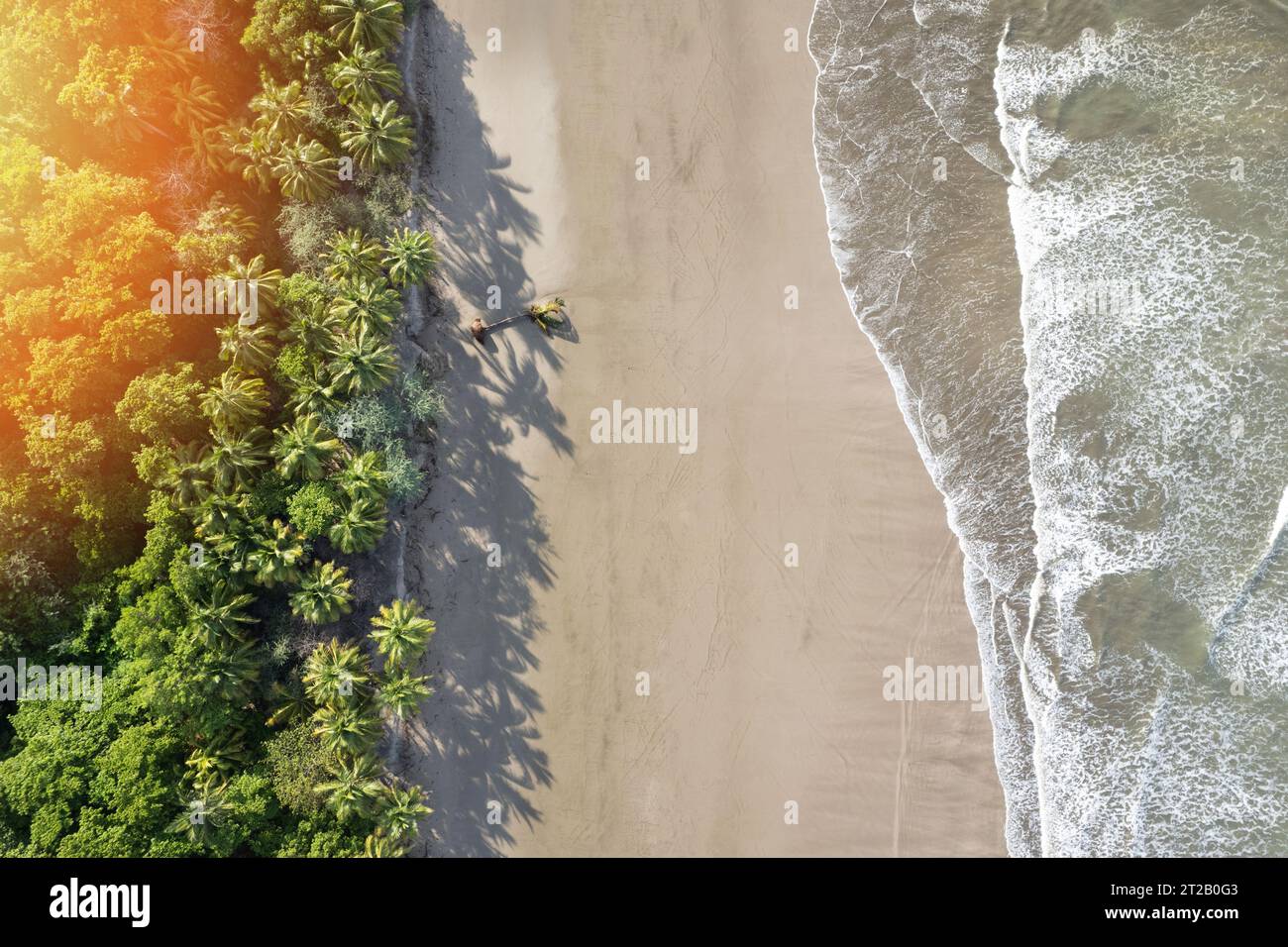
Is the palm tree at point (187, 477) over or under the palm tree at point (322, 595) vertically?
over

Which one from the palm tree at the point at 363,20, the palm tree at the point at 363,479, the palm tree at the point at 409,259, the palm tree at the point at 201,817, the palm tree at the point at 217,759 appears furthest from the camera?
the palm tree at the point at 409,259

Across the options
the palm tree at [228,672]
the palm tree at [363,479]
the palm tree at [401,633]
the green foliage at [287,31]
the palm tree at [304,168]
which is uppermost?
the green foliage at [287,31]

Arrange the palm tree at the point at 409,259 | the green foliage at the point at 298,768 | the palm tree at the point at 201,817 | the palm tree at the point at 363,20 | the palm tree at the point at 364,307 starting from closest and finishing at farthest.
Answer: the palm tree at the point at 201,817 < the green foliage at the point at 298,768 < the palm tree at the point at 364,307 < the palm tree at the point at 363,20 < the palm tree at the point at 409,259

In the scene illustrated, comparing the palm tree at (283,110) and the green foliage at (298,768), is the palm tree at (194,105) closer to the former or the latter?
the palm tree at (283,110)

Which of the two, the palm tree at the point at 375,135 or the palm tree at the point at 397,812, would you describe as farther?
the palm tree at the point at 375,135

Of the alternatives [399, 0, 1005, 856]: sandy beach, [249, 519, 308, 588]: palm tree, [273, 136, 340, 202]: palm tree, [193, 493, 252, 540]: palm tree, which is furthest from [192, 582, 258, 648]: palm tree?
[273, 136, 340, 202]: palm tree

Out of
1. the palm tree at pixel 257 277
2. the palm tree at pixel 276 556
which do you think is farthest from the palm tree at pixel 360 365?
the palm tree at pixel 276 556
